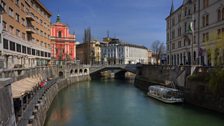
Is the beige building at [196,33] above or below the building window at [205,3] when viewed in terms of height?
below

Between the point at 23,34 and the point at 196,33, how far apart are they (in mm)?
32584

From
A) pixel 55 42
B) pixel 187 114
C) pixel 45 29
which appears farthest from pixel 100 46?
pixel 187 114

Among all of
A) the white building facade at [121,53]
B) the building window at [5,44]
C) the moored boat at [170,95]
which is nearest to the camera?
the building window at [5,44]

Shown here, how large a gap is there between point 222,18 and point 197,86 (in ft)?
40.4

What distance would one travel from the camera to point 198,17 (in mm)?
39281

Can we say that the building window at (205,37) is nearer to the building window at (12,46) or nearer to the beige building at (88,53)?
the building window at (12,46)

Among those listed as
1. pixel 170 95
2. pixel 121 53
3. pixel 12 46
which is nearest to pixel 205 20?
pixel 170 95

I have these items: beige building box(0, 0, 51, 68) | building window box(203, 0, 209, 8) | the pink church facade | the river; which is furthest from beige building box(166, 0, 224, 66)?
the pink church facade

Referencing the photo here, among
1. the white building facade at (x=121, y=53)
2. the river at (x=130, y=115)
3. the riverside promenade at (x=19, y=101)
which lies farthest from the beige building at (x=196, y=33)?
the white building facade at (x=121, y=53)

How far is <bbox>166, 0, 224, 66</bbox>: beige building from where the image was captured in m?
Result: 30.0

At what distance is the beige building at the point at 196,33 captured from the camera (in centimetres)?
3003

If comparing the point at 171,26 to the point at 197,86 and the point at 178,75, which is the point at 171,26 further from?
the point at 197,86

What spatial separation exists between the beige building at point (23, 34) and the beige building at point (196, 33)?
1016 inches

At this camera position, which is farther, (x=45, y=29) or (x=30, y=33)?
(x=45, y=29)
